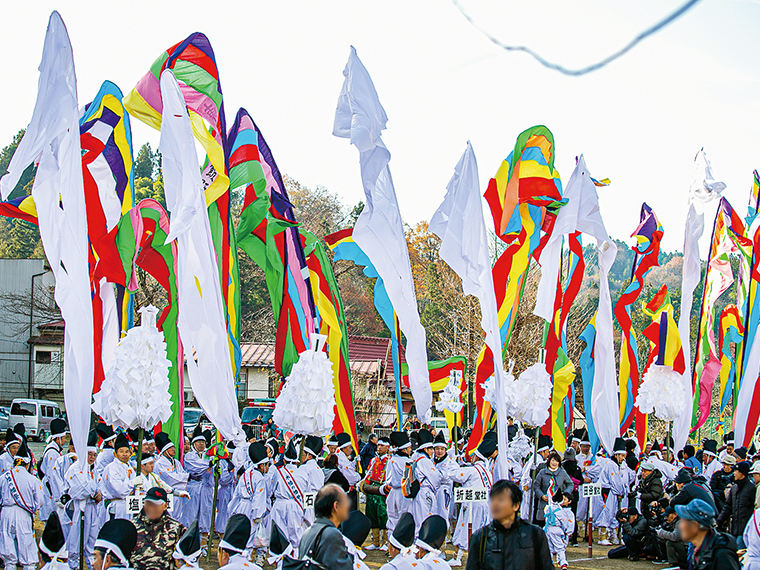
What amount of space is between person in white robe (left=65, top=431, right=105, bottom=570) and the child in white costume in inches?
234

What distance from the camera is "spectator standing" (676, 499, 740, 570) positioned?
4.48m

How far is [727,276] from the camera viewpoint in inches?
707

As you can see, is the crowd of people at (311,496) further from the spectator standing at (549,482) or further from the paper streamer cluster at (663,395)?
the paper streamer cluster at (663,395)

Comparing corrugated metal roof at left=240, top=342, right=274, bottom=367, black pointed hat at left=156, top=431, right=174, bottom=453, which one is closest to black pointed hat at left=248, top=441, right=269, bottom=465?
black pointed hat at left=156, top=431, right=174, bottom=453

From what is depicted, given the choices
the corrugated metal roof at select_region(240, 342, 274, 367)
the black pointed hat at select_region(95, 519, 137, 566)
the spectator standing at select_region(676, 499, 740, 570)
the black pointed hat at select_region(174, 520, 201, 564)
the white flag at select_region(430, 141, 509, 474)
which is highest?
the white flag at select_region(430, 141, 509, 474)

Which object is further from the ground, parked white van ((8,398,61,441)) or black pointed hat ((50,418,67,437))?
black pointed hat ((50,418,67,437))

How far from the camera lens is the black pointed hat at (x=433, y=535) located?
19.9ft

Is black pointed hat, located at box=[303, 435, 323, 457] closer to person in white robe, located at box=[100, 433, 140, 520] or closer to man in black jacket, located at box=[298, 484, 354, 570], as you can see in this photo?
person in white robe, located at box=[100, 433, 140, 520]

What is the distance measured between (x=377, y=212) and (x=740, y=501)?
6102 millimetres

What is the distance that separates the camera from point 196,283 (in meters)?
10.3

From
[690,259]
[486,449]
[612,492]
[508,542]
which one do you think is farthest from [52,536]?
[690,259]

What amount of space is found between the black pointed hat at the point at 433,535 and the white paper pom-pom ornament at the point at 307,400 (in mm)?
4249

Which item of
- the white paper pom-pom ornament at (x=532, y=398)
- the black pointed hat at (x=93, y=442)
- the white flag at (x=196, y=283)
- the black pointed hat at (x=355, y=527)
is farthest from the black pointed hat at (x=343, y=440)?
the black pointed hat at (x=355, y=527)

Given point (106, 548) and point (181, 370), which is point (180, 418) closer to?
point (181, 370)
